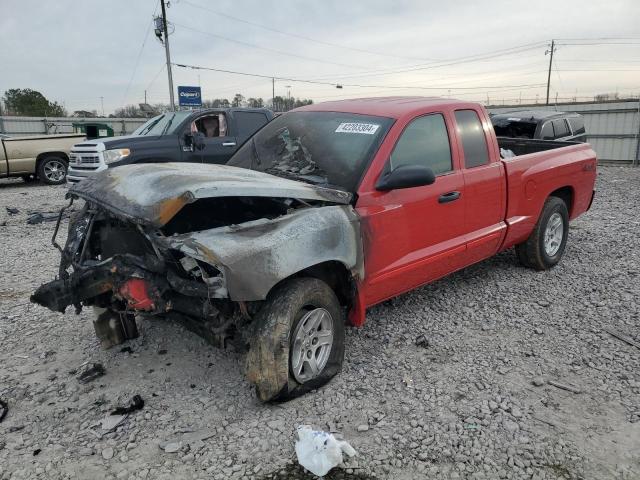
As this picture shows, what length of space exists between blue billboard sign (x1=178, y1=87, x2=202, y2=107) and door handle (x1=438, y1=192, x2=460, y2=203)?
925 inches

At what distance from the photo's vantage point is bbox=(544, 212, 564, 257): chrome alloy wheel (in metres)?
5.55

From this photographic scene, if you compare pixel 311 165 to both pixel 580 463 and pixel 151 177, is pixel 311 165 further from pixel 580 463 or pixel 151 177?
pixel 580 463

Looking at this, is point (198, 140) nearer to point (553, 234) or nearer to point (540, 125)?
point (553, 234)

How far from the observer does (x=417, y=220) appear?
383 cm

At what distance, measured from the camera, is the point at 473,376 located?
11.4 ft

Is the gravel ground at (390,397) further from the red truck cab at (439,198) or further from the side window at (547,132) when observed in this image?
the side window at (547,132)

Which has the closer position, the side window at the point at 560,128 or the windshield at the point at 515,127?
the windshield at the point at 515,127

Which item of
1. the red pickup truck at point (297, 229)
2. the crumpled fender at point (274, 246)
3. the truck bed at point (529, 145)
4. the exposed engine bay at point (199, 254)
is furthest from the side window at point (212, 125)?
the crumpled fender at point (274, 246)

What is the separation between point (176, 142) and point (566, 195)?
22.3ft

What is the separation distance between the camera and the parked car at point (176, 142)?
9.13m

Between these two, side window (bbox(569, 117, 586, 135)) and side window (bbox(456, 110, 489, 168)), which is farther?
side window (bbox(569, 117, 586, 135))

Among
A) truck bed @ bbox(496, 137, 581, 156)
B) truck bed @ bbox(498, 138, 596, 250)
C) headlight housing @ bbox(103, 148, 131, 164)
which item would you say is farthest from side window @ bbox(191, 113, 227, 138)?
truck bed @ bbox(498, 138, 596, 250)

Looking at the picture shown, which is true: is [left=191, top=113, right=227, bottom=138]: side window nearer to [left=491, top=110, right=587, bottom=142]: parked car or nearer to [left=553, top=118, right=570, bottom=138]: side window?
[left=491, top=110, right=587, bottom=142]: parked car

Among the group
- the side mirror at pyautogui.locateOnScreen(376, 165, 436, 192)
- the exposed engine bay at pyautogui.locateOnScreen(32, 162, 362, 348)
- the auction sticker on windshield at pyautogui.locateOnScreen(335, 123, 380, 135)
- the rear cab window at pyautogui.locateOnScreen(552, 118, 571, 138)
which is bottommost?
the exposed engine bay at pyautogui.locateOnScreen(32, 162, 362, 348)
